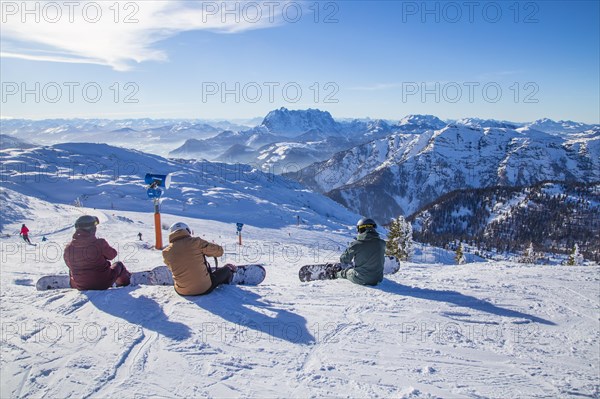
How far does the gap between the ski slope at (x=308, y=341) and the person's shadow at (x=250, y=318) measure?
0.03m

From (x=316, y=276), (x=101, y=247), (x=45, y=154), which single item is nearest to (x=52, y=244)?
(x=101, y=247)

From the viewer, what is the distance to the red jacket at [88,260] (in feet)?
24.9

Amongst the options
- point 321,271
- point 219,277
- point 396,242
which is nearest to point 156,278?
point 219,277

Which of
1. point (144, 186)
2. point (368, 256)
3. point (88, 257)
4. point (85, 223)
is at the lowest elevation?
point (368, 256)

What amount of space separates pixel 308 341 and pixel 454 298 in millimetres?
4034

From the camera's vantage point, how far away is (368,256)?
8406mm

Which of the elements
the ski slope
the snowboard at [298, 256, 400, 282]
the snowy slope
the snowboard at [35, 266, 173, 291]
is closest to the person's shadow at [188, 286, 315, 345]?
the ski slope

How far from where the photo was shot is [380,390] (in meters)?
4.38

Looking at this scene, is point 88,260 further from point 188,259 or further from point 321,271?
point 321,271

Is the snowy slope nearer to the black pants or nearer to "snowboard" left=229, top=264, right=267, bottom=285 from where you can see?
"snowboard" left=229, top=264, right=267, bottom=285

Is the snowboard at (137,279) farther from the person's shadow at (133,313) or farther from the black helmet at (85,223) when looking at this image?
the black helmet at (85,223)

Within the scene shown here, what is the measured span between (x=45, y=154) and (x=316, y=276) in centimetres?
15273

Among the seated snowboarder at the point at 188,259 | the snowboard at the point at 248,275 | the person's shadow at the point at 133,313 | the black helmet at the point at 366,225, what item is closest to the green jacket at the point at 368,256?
the black helmet at the point at 366,225

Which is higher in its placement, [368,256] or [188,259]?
[188,259]
